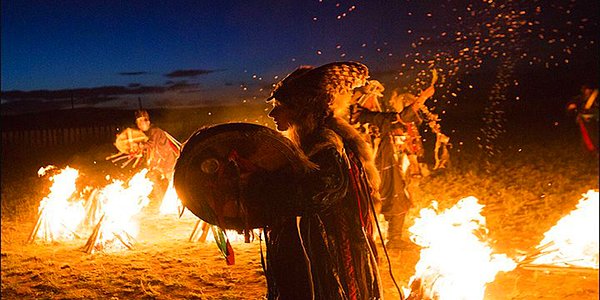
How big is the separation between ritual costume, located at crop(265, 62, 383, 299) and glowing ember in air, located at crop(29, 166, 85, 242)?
745 centimetres

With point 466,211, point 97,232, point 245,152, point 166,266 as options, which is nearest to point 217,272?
point 166,266

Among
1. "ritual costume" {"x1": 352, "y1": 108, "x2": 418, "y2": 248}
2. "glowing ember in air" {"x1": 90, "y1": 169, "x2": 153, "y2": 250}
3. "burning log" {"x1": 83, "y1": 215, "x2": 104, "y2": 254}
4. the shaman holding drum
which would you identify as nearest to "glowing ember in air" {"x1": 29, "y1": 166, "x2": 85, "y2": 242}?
"glowing ember in air" {"x1": 90, "y1": 169, "x2": 153, "y2": 250}

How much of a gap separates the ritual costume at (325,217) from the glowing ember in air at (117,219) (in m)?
6.14

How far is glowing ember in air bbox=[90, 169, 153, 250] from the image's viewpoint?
312 inches

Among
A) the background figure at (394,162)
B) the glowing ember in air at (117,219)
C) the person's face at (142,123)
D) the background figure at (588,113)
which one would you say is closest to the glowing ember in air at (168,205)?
the person's face at (142,123)

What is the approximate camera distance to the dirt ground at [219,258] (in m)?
5.41

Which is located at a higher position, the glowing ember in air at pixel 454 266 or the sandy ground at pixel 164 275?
the glowing ember in air at pixel 454 266

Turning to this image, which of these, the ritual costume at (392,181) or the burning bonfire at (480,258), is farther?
the ritual costume at (392,181)

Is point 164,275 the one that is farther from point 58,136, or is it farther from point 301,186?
point 58,136

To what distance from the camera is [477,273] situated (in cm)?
406

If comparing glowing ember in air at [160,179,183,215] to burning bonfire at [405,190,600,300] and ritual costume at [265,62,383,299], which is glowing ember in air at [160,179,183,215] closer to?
burning bonfire at [405,190,600,300]

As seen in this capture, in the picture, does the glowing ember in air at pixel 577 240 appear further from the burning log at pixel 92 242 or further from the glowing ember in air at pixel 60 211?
the glowing ember in air at pixel 60 211

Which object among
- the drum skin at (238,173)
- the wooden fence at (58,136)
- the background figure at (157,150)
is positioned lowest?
the wooden fence at (58,136)

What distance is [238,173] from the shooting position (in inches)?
84.5
